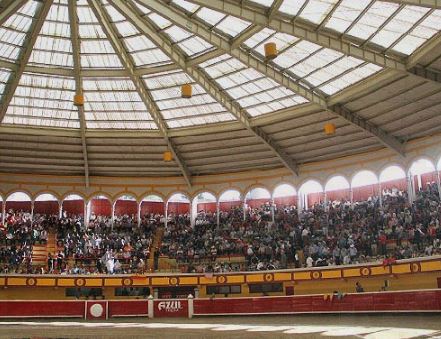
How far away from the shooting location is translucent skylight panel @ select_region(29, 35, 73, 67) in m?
28.2

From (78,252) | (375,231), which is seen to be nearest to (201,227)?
(78,252)

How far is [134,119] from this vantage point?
35.7 meters

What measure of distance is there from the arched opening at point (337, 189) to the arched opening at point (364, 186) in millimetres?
620

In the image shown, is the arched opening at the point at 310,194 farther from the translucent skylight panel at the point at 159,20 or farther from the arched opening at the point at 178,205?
the translucent skylight panel at the point at 159,20

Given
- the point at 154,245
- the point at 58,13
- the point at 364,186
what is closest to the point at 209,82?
the point at 58,13

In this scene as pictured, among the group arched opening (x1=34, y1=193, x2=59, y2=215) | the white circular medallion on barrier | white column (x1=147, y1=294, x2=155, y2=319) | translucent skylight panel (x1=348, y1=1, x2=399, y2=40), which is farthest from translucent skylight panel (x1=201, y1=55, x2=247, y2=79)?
arched opening (x1=34, y1=193, x2=59, y2=215)

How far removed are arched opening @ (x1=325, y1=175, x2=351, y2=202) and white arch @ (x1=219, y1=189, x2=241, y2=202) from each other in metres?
6.92

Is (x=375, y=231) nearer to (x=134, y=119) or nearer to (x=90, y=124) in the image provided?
(x=134, y=119)

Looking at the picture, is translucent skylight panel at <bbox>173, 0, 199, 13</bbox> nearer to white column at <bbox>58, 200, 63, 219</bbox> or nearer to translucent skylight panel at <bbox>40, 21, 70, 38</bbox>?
translucent skylight panel at <bbox>40, 21, 70, 38</bbox>

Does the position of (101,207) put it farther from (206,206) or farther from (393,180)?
(393,180)

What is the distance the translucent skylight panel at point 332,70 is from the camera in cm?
2697

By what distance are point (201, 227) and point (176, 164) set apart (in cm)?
509

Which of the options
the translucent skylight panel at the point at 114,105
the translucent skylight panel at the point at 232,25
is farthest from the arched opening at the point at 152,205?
the translucent skylight panel at the point at 232,25

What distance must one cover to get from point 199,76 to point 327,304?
14.0m
